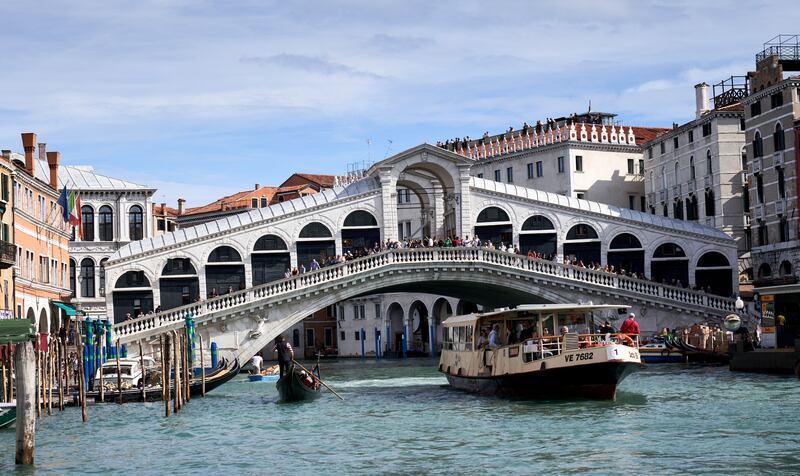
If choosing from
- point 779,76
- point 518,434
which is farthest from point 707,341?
point 518,434

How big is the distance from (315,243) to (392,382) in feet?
28.9

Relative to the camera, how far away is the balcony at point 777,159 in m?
39.7

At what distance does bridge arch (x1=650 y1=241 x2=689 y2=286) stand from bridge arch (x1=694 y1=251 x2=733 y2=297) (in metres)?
0.41

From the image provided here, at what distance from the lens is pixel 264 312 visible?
39344mm

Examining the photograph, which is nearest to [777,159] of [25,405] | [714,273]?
[714,273]

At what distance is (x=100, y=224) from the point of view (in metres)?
48.9

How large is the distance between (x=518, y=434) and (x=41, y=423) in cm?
899

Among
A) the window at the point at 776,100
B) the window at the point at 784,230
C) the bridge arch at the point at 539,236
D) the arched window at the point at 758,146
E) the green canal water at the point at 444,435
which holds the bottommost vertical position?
the green canal water at the point at 444,435

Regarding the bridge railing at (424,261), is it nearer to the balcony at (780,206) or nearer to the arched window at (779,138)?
the balcony at (780,206)

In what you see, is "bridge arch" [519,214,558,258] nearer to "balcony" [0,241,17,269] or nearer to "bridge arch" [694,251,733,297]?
"bridge arch" [694,251,733,297]

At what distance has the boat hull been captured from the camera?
24.2 meters

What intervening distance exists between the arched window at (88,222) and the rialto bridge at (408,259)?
788 centimetres

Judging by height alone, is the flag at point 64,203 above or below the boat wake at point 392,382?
above

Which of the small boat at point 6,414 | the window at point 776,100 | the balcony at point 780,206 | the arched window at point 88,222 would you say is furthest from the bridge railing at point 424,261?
the small boat at point 6,414
